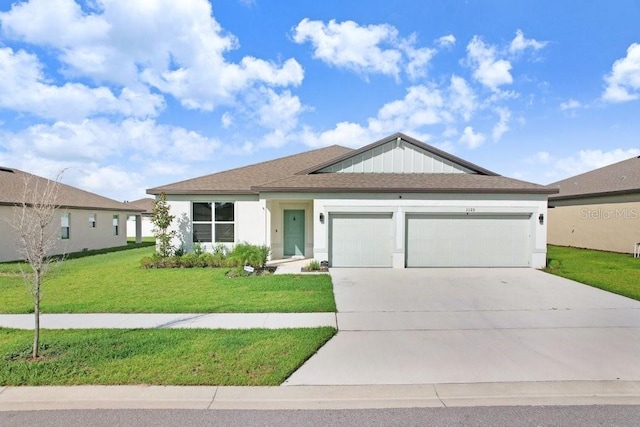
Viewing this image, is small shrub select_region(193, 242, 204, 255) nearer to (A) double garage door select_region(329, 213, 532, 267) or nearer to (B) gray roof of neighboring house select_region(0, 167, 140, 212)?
(A) double garage door select_region(329, 213, 532, 267)

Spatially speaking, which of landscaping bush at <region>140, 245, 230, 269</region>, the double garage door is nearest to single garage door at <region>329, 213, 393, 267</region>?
the double garage door

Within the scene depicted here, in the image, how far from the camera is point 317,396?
149 inches

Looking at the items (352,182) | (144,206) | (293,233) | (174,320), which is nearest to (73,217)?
(293,233)

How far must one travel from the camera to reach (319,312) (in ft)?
22.5

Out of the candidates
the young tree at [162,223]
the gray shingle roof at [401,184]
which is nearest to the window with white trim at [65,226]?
the young tree at [162,223]

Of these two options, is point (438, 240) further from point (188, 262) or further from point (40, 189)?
point (40, 189)

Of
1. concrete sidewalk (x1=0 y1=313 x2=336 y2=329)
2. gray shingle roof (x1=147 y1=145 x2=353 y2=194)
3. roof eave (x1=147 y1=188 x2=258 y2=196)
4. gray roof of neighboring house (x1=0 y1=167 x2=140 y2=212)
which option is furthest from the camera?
gray roof of neighboring house (x1=0 y1=167 x2=140 y2=212)

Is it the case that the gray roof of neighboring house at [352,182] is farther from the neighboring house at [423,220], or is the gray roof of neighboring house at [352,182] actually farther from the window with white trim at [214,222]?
the window with white trim at [214,222]

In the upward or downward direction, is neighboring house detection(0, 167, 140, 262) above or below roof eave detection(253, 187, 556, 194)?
below

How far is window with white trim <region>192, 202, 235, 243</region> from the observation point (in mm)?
14164

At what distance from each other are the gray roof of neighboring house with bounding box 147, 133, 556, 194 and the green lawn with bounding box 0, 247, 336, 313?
3636mm

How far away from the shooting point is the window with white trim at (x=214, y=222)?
1416cm

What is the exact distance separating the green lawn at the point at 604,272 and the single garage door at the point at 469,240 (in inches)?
56.7

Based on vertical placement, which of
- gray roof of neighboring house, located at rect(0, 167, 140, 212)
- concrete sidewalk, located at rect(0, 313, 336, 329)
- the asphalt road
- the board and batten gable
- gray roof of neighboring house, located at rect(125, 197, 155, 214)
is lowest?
concrete sidewalk, located at rect(0, 313, 336, 329)
